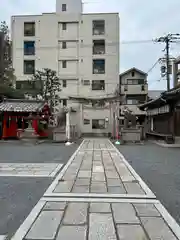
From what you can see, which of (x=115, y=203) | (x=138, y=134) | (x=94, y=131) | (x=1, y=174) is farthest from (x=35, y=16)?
(x=115, y=203)

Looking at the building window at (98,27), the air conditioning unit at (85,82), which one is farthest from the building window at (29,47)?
the building window at (98,27)

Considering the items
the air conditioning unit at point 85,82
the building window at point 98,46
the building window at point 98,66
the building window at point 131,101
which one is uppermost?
the building window at point 98,46

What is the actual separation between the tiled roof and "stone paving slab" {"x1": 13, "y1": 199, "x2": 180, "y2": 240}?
16627 mm

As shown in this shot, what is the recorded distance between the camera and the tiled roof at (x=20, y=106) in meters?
20.4

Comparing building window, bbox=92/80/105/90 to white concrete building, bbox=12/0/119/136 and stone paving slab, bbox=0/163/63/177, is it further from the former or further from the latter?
stone paving slab, bbox=0/163/63/177

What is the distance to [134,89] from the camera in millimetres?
33594

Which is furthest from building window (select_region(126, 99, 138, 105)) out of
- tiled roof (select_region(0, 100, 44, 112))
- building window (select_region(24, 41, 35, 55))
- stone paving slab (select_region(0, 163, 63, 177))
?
stone paving slab (select_region(0, 163, 63, 177))

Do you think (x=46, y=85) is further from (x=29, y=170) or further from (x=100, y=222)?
(x=100, y=222)

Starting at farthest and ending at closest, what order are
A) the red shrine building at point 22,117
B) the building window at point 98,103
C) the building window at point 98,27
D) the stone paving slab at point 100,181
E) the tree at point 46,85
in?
the building window at point 98,27 → the tree at point 46,85 → the building window at point 98,103 → the red shrine building at point 22,117 → the stone paving slab at point 100,181

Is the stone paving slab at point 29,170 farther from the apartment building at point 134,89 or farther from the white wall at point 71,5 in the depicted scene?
the white wall at point 71,5

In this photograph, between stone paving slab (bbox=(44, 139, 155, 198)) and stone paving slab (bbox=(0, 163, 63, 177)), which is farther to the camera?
stone paving slab (bbox=(0, 163, 63, 177))

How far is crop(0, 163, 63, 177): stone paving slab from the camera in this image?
7008 millimetres

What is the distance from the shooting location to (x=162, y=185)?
5.89 metres

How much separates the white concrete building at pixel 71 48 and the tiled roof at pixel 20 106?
33.8 ft
